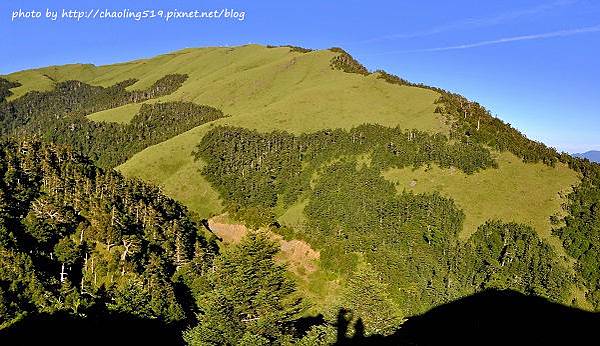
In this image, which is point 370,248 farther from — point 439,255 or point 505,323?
point 505,323

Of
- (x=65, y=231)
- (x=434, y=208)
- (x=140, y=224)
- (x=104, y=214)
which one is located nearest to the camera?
(x=65, y=231)

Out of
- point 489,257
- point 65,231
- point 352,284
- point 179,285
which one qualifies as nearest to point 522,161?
point 489,257

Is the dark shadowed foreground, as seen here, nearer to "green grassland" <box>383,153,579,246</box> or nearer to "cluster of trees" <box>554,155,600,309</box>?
"cluster of trees" <box>554,155,600,309</box>

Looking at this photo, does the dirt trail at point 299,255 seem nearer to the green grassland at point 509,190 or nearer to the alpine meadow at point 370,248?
the alpine meadow at point 370,248

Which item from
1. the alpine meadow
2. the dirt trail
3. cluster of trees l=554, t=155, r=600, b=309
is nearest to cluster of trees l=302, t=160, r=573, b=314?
the alpine meadow

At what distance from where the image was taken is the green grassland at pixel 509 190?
160 m

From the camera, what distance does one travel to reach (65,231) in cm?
12800

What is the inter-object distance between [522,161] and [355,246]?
7632cm

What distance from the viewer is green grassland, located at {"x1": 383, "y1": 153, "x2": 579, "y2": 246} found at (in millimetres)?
160125

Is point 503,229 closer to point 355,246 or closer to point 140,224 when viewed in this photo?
point 355,246

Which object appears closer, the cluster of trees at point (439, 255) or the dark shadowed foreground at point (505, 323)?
the dark shadowed foreground at point (505, 323)

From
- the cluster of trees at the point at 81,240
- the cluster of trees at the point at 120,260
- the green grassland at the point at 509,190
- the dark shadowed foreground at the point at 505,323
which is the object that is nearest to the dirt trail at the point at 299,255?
the cluster of trees at the point at 81,240

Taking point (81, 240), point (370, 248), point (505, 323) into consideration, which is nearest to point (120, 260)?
point (81, 240)

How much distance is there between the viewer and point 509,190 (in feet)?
561
